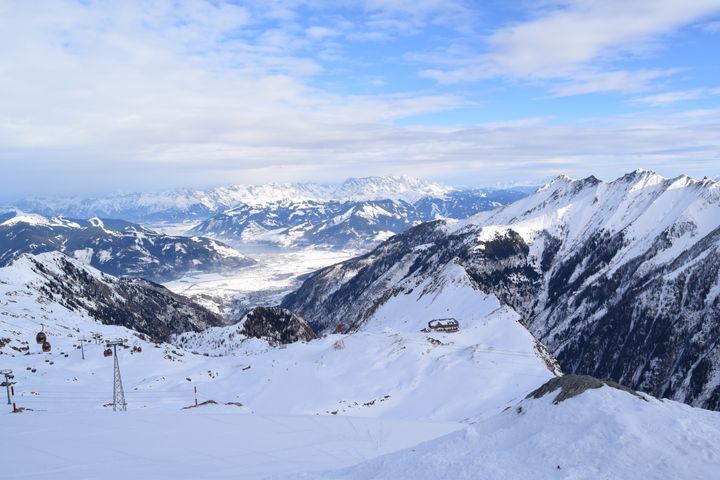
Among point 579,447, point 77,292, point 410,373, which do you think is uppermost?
point 579,447

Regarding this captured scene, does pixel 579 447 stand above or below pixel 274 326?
above

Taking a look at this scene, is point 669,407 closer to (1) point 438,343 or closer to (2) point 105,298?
(1) point 438,343

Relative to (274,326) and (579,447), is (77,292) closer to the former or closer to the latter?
(274,326)

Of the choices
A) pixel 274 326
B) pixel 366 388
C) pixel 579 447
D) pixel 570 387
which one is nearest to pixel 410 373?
pixel 366 388

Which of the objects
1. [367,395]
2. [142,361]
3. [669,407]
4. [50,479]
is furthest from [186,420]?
[142,361]

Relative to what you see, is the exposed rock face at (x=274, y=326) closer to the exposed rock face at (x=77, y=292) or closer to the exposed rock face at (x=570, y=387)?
the exposed rock face at (x=77, y=292)

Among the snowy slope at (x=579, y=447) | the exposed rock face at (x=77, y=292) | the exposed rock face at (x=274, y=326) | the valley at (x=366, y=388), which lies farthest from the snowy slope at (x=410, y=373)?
the exposed rock face at (x=77, y=292)

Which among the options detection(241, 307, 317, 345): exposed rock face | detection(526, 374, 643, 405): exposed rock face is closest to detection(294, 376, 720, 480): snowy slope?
detection(526, 374, 643, 405): exposed rock face
